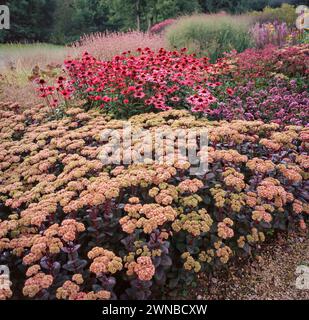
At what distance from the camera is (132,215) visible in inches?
104

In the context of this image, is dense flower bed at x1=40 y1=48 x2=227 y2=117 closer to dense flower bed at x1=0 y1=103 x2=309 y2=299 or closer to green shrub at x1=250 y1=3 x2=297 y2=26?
dense flower bed at x1=0 y1=103 x2=309 y2=299

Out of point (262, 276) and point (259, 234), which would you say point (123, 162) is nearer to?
point (259, 234)

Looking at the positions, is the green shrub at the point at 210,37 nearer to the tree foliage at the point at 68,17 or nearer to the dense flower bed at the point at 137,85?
the dense flower bed at the point at 137,85

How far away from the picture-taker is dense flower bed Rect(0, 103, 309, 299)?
2.49 metres

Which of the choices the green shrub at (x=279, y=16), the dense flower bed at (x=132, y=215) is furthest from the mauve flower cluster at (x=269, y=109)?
the green shrub at (x=279, y=16)

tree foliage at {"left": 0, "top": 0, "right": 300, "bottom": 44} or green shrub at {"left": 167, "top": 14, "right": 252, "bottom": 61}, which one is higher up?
tree foliage at {"left": 0, "top": 0, "right": 300, "bottom": 44}

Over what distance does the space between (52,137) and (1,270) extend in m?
1.84

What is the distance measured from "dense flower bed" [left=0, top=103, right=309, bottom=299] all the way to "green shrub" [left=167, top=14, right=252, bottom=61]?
18.3ft

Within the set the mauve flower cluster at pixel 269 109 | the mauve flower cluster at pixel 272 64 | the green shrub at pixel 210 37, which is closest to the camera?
the mauve flower cluster at pixel 269 109

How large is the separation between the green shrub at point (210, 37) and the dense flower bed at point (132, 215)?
219 inches

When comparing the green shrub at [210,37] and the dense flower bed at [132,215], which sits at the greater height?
the green shrub at [210,37]

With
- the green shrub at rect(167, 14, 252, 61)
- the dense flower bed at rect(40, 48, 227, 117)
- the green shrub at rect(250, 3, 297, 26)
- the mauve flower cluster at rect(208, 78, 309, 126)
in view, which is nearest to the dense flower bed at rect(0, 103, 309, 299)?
the mauve flower cluster at rect(208, 78, 309, 126)

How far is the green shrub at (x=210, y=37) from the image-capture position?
8.86 metres

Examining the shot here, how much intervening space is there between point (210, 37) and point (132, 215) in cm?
802
